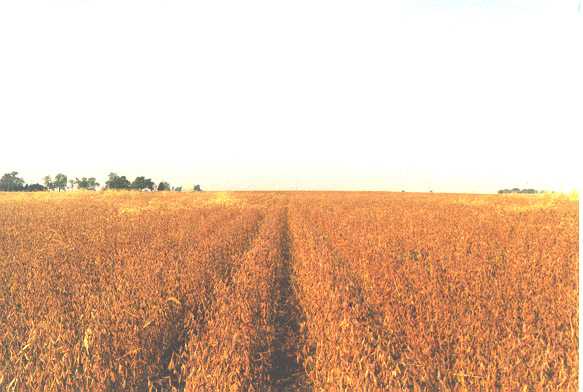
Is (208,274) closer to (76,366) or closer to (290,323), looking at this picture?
(290,323)

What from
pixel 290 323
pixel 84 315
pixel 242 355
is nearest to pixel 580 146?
pixel 242 355

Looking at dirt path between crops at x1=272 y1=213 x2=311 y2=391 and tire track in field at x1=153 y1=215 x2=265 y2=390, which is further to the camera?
dirt path between crops at x1=272 y1=213 x2=311 y2=391

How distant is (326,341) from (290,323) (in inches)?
38.4

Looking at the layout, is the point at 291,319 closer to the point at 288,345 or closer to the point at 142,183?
the point at 288,345

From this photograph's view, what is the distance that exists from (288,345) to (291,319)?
65 centimetres

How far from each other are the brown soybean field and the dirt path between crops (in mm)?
19

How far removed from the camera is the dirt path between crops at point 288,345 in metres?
3.08

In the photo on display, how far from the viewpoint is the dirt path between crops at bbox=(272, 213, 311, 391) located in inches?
121

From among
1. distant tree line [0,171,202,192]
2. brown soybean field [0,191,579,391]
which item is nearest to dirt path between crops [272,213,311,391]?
brown soybean field [0,191,579,391]

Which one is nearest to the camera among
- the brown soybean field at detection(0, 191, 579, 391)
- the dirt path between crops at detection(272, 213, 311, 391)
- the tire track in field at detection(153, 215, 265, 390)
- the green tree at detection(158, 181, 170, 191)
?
the brown soybean field at detection(0, 191, 579, 391)

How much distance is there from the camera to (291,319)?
13.9 ft

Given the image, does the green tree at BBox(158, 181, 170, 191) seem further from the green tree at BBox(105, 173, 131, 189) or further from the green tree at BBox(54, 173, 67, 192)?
the green tree at BBox(54, 173, 67, 192)

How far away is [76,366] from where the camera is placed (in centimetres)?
280

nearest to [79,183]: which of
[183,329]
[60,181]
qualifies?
[60,181]
